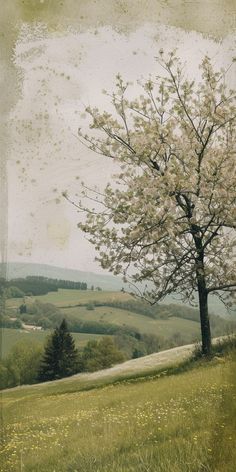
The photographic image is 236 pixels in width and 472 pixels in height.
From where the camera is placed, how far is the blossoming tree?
9.34 m

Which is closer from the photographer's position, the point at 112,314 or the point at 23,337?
the point at 112,314

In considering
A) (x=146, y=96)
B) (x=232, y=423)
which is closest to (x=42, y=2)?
(x=146, y=96)

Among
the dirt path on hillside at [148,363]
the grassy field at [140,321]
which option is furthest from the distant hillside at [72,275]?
the dirt path on hillside at [148,363]


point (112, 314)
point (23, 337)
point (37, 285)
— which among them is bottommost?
point (23, 337)

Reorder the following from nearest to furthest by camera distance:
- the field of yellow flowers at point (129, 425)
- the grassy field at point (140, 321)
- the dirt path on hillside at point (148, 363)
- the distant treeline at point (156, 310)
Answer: the field of yellow flowers at point (129, 425) < the grassy field at point (140, 321) < the dirt path on hillside at point (148, 363) < the distant treeline at point (156, 310)

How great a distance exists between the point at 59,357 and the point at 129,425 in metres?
1.51

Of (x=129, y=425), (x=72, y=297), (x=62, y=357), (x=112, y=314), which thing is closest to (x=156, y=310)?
(x=112, y=314)

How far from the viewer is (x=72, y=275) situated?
8.06 meters

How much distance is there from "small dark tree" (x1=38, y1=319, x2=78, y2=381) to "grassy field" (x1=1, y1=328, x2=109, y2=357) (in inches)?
4.5

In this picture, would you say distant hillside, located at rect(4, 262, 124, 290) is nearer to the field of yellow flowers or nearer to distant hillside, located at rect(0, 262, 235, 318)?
distant hillside, located at rect(0, 262, 235, 318)

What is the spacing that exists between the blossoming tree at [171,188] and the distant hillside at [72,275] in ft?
0.81

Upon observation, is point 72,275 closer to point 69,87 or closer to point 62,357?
point 62,357

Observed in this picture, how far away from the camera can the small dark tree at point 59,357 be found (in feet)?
26.2

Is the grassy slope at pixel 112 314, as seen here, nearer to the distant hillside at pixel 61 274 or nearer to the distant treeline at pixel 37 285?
the distant treeline at pixel 37 285
